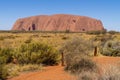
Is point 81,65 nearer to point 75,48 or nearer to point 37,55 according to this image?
point 75,48

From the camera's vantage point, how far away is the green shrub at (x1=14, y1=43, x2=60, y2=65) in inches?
683

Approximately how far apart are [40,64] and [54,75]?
13.5ft

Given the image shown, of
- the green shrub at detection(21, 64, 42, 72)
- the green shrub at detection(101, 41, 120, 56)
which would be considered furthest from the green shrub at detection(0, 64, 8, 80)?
the green shrub at detection(101, 41, 120, 56)

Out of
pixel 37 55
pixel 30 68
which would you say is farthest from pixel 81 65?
pixel 37 55

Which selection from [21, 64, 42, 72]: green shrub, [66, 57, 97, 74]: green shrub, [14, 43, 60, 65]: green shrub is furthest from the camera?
[14, 43, 60, 65]: green shrub

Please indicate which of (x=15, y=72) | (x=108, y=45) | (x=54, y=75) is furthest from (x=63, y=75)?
(x=108, y=45)

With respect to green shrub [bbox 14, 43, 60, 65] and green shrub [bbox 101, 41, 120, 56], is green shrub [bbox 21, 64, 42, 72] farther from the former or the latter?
green shrub [bbox 101, 41, 120, 56]

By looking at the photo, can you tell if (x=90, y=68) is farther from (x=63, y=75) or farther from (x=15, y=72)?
(x=15, y=72)

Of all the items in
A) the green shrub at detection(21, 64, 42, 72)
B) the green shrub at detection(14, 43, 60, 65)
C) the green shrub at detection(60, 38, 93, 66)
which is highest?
the green shrub at detection(60, 38, 93, 66)

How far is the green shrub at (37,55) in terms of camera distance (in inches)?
683

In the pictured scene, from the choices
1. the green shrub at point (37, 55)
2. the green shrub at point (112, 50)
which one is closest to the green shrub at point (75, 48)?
the green shrub at point (37, 55)

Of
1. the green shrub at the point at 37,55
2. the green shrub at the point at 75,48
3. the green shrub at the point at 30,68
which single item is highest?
the green shrub at the point at 75,48

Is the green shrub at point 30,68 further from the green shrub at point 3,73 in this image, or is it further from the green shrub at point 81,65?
the green shrub at point 81,65

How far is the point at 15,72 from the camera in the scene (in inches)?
563
